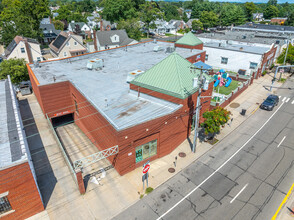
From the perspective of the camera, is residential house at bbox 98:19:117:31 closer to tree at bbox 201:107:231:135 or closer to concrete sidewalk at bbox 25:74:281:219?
concrete sidewalk at bbox 25:74:281:219

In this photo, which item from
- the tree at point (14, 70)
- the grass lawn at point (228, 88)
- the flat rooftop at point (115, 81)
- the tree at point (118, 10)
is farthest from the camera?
the tree at point (118, 10)

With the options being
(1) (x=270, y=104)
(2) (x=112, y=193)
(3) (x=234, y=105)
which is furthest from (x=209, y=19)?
(2) (x=112, y=193)

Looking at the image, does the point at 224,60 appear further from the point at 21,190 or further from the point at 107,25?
the point at 107,25

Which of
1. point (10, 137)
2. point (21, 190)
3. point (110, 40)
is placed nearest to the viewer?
point (21, 190)

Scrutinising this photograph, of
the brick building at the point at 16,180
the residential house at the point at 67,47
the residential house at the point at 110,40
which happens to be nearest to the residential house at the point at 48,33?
the residential house at the point at 67,47

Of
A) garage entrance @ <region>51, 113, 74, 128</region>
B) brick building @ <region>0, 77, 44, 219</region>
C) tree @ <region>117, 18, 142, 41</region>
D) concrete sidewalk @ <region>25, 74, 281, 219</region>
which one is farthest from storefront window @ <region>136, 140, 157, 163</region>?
tree @ <region>117, 18, 142, 41</region>

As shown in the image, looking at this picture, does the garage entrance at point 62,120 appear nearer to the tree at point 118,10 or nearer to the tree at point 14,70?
the tree at point 14,70

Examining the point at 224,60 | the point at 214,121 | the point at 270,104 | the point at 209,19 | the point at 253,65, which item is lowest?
the point at 270,104

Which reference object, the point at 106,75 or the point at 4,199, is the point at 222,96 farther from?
the point at 4,199
